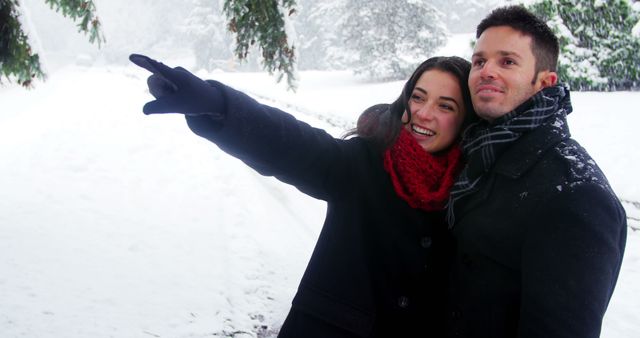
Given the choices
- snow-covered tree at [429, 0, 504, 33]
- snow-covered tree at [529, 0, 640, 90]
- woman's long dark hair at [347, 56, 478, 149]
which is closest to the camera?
woman's long dark hair at [347, 56, 478, 149]

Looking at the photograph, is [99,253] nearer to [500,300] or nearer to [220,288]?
[220,288]

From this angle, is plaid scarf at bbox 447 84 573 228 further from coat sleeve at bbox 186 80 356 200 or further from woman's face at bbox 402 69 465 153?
coat sleeve at bbox 186 80 356 200

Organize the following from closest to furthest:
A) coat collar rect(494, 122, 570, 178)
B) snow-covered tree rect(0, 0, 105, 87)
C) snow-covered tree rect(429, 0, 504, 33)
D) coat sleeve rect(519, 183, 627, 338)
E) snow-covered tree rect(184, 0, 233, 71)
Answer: coat sleeve rect(519, 183, 627, 338) < coat collar rect(494, 122, 570, 178) < snow-covered tree rect(0, 0, 105, 87) < snow-covered tree rect(184, 0, 233, 71) < snow-covered tree rect(429, 0, 504, 33)

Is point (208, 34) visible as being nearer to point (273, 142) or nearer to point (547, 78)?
point (273, 142)

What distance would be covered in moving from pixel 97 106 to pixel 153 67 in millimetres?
12809

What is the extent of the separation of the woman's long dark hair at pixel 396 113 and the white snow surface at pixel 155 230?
234 cm

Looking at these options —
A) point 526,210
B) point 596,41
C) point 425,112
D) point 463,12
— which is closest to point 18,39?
point 425,112

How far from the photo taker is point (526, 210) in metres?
1.64

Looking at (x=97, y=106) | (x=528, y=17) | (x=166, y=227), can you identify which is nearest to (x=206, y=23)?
(x=97, y=106)

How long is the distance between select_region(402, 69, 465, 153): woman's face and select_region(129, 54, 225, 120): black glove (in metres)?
1.08

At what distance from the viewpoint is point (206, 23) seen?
39.3 meters

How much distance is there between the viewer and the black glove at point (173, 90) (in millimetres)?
1550

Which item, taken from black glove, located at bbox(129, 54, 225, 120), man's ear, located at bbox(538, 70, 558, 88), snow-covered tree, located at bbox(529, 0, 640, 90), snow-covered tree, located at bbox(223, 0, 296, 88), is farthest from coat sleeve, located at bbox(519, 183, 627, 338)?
snow-covered tree, located at bbox(529, 0, 640, 90)

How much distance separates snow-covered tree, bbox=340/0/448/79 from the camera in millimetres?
21203
